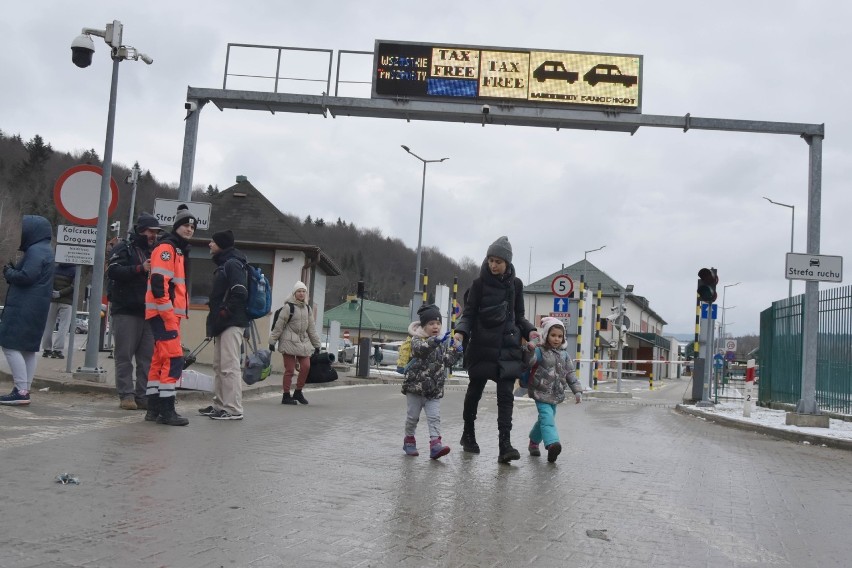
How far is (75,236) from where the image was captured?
12.0 metres

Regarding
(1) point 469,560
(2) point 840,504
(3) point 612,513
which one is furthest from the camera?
(2) point 840,504

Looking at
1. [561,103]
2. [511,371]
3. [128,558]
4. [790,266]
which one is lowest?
[128,558]

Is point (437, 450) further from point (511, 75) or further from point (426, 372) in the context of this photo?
point (511, 75)

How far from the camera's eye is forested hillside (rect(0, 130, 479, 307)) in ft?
295

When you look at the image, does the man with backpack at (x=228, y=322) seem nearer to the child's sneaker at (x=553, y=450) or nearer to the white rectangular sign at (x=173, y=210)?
the child's sneaker at (x=553, y=450)

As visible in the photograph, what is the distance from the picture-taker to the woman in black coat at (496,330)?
300 inches

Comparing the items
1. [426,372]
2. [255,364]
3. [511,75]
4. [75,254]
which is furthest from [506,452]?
[511,75]

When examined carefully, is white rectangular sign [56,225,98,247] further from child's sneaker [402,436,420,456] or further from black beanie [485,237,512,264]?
black beanie [485,237,512,264]

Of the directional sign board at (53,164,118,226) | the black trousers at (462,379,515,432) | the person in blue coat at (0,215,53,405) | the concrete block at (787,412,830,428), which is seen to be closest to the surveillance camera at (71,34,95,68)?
the directional sign board at (53,164,118,226)

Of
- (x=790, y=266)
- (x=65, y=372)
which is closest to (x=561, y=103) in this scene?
(x=790, y=266)

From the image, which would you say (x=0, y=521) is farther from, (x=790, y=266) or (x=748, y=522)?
(x=790, y=266)

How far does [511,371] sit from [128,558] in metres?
4.25

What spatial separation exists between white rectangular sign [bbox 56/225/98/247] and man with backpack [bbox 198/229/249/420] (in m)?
3.44

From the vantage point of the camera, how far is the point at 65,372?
12281 millimetres
